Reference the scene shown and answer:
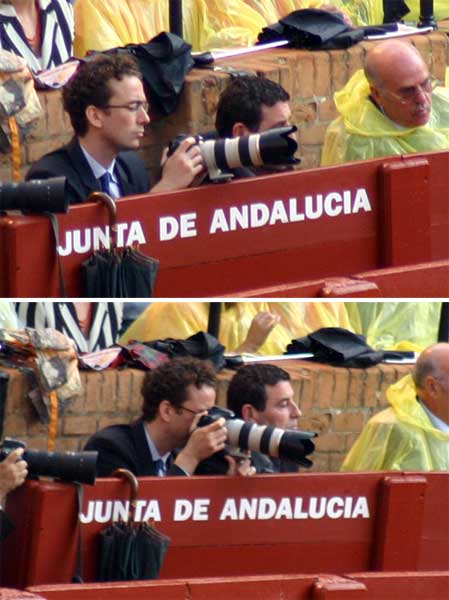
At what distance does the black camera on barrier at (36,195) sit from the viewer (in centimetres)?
849

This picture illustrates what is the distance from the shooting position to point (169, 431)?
345 inches

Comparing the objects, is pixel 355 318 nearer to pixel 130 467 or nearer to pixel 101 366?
pixel 101 366

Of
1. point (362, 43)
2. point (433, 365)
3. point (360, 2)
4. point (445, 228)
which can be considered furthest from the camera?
point (360, 2)

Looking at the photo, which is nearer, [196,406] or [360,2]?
[196,406]

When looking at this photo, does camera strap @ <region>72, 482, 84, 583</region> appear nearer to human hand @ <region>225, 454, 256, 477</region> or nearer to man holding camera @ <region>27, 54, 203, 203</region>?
human hand @ <region>225, 454, 256, 477</region>

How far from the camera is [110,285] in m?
8.84

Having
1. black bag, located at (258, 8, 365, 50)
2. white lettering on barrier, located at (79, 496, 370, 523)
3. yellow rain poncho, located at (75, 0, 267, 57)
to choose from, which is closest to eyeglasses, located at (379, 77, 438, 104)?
black bag, located at (258, 8, 365, 50)

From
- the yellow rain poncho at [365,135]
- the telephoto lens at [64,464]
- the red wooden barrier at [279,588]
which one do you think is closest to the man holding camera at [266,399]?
the red wooden barrier at [279,588]

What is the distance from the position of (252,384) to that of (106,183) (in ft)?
2.88

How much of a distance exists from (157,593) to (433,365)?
172 centimetres

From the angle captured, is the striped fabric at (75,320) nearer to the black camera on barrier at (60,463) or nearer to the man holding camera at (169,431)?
the man holding camera at (169,431)

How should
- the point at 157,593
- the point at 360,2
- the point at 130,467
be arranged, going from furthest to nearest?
the point at 360,2, the point at 130,467, the point at 157,593

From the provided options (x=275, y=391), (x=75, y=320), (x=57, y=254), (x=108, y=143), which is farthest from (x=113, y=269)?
(x=75, y=320)

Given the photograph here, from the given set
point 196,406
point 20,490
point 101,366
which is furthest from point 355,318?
point 20,490
